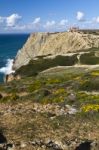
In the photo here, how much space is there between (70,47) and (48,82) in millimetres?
100476

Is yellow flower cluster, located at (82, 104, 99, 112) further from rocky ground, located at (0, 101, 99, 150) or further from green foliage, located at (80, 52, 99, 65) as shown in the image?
green foliage, located at (80, 52, 99, 65)

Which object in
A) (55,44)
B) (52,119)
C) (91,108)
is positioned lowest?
(55,44)

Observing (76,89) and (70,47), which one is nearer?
(76,89)

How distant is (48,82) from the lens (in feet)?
148

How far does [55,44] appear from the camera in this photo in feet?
497

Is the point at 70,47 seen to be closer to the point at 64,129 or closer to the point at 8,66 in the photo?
the point at 8,66

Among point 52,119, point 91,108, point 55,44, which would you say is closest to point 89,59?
point 55,44

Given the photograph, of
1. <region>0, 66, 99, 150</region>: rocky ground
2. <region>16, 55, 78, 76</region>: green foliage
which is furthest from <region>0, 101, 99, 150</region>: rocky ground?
<region>16, 55, 78, 76</region>: green foliage

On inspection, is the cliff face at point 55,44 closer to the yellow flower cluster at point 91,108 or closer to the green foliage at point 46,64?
the green foliage at point 46,64

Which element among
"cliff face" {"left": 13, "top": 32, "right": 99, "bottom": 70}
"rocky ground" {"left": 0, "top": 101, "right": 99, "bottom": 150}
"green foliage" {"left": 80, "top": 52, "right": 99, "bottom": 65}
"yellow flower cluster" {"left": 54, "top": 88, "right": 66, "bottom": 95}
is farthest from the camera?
"cliff face" {"left": 13, "top": 32, "right": 99, "bottom": 70}

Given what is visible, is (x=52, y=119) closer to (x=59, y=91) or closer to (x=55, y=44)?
(x=59, y=91)

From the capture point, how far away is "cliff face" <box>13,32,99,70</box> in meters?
139

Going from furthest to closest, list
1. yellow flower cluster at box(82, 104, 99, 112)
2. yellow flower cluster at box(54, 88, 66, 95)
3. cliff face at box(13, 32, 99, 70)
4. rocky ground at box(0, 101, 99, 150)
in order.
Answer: cliff face at box(13, 32, 99, 70)
yellow flower cluster at box(54, 88, 66, 95)
yellow flower cluster at box(82, 104, 99, 112)
rocky ground at box(0, 101, 99, 150)

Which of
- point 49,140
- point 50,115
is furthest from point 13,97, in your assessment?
point 49,140
